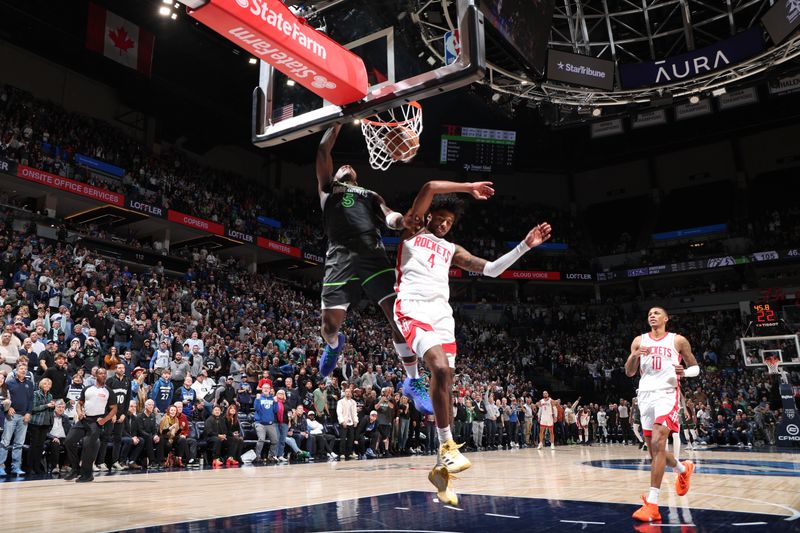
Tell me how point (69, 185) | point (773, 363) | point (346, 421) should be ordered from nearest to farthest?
1. point (346, 421)
2. point (773, 363)
3. point (69, 185)

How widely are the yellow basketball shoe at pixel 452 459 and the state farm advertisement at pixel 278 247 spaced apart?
2352 cm

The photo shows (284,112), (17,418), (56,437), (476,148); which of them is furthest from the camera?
(476,148)

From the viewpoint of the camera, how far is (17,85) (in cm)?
2238

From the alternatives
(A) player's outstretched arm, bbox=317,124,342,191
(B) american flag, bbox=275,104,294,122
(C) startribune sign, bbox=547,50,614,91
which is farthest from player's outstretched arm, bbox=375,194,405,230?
(C) startribune sign, bbox=547,50,614,91

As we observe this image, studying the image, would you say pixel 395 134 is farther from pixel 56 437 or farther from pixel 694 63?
pixel 694 63

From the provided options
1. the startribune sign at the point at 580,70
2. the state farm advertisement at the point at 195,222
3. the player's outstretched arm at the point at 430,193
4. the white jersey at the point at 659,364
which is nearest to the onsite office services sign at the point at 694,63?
the startribune sign at the point at 580,70

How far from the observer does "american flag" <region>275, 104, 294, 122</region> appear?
5.23 metres

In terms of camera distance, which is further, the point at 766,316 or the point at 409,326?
the point at 766,316

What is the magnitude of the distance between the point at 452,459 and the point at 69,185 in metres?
20.2

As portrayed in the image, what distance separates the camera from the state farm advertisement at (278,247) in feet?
87.5

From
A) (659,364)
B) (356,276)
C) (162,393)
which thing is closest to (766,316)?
(659,364)

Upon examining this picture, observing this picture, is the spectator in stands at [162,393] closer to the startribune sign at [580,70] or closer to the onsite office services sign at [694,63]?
the startribune sign at [580,70]

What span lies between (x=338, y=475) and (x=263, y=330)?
31.4ft

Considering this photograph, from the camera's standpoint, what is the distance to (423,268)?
14.6 feet
